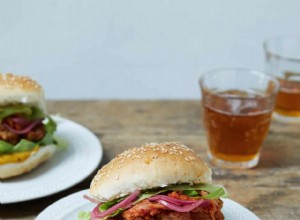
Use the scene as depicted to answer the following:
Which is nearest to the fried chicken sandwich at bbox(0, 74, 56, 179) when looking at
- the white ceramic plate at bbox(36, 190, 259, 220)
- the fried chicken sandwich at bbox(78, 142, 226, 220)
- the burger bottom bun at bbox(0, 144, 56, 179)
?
the burger bottom bun at bbox(0, 144, 56, 179)

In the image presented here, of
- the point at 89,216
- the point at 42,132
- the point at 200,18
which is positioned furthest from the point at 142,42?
the point at 89,216

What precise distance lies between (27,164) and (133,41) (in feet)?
5.45

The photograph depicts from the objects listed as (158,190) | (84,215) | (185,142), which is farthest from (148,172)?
(185,142)

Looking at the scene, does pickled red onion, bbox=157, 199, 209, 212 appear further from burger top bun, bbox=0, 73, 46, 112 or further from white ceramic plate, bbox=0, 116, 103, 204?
burger top bun, bbox=0, 73, 46, 112

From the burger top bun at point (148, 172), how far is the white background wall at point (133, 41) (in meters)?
2.04

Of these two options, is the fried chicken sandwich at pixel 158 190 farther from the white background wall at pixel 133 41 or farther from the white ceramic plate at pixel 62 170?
the white background wall at pixel 133 41

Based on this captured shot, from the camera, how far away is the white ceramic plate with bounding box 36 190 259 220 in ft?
7.15

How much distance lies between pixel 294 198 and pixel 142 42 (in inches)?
72.8

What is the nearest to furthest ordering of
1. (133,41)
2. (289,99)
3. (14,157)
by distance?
(14,157), (289,99), (133,41)

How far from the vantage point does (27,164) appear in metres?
2.59

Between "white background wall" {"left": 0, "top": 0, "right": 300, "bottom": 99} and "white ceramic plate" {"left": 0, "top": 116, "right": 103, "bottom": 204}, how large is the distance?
1097mm

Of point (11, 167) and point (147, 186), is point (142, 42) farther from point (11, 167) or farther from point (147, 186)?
point (147, 186)

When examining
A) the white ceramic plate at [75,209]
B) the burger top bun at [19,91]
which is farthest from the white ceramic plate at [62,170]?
the burger top bun at [19,91]

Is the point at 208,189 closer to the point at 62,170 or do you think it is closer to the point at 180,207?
the point at 180,207
